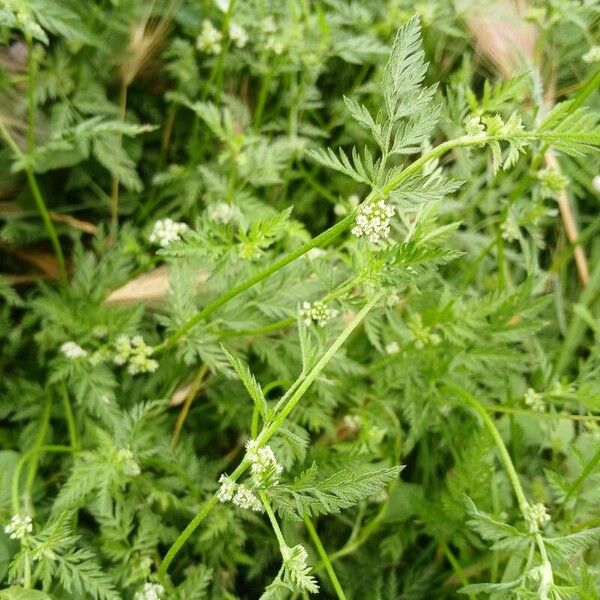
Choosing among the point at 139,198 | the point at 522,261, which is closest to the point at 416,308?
the point at 522,261

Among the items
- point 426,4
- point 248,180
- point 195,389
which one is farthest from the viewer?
point 426,4

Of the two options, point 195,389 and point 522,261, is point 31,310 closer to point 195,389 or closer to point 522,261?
point 195,389

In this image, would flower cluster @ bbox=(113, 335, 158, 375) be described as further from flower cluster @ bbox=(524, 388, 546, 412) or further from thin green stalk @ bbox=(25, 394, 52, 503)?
flower cluster @ bbox=(524, 388, 546, 412)

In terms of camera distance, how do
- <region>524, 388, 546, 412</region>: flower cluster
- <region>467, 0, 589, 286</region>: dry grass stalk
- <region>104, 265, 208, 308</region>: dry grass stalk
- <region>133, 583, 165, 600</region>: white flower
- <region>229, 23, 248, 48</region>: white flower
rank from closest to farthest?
1. <region>133, 583, 165, 600</region>: white flower
2. <region>524, 388, 546, 412</region>: flower cluster
3. <region>104, 265, 208, 308</region>: dry grass stalk
4. <region>229, 23, 248, 48</region>: white flower
5. <region>467, 0, 589, 286</region>: dry grass stalk

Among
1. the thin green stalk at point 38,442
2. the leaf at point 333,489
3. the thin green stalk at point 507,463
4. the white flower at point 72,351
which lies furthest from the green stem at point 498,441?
the thin green stalk at point 38,442

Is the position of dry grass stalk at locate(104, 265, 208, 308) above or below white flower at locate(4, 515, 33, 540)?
above

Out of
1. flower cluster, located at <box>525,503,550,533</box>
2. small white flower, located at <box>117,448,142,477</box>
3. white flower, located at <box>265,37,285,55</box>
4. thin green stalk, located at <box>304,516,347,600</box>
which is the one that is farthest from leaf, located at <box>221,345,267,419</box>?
white flower, located at <box>265,37,285,55</box>
